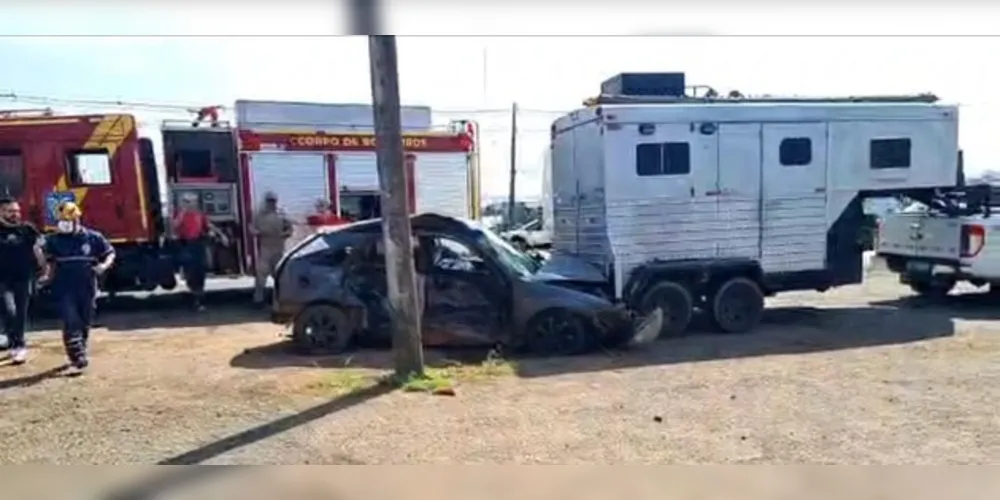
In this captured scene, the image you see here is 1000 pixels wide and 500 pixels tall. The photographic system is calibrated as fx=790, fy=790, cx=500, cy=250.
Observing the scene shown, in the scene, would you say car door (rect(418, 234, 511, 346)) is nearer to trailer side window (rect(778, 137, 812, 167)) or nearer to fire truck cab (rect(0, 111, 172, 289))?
trailer side window (rect(778, 137, 812, 167))

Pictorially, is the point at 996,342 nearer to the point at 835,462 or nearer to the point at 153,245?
the point at 835,462

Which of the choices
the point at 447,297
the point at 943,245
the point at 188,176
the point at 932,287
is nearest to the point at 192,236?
the point at 188,176

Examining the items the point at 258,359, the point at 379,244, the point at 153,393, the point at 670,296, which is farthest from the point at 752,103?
the point at 153,393

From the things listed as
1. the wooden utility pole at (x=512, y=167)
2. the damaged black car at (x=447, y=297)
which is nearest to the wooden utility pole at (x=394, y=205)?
the damaged black car at (x=447, y=297)

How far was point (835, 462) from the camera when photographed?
4836mm

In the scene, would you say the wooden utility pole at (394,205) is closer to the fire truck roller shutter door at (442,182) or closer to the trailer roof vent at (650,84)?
the trailer roof vent at (650,84)

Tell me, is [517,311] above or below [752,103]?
below

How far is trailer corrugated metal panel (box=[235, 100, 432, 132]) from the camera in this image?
39.3 feet

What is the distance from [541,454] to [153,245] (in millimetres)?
8684

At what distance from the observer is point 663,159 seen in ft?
30.7

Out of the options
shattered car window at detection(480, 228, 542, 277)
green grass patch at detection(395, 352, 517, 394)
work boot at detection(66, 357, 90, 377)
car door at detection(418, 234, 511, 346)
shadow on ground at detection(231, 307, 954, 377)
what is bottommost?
shadow on ground at detection(231, 307, 954, 377)

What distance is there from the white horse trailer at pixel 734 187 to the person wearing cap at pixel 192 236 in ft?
18.4

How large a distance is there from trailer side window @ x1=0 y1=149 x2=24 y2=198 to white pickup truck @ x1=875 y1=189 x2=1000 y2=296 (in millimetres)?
12384

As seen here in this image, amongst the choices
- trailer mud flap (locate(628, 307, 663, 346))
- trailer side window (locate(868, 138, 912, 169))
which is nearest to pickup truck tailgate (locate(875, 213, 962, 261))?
trailer side window (locate(868, 138, 912, 169))
